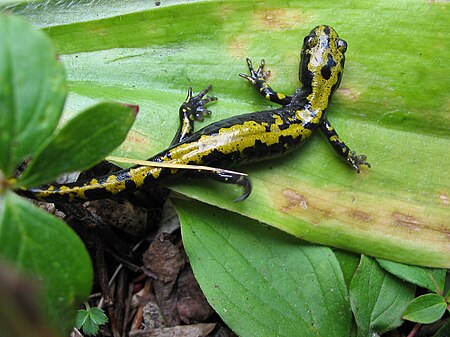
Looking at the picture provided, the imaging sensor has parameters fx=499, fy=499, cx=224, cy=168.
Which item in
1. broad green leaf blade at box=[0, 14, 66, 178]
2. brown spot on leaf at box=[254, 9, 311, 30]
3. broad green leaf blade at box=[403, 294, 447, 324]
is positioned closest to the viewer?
broad green leaf blade at box=[0, 14, 66, 178]

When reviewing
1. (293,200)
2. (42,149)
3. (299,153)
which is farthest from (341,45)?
(42,149)

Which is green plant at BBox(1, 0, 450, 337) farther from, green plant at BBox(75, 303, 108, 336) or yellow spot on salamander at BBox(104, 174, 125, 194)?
green plant at BBox(75, 303, 108, 336)

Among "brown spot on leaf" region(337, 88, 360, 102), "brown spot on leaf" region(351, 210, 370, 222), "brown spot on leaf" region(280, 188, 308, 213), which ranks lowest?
"brown spot on leaf" region(351, 210, 370, 222)

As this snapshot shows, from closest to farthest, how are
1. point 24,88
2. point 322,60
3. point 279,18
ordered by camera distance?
point 24,88 → point 279,18 → point 322,60

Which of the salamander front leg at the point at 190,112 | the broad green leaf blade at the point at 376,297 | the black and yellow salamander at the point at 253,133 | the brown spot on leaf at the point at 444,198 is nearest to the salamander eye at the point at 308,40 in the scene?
the black and yellow salamander at the point at 253,133

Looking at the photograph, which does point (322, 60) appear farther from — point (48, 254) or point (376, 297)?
point (48, 254)

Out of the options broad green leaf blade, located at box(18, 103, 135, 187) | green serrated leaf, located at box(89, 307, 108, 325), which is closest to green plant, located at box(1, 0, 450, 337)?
green serrated leaf, located at box(89, 307, 108, 325)

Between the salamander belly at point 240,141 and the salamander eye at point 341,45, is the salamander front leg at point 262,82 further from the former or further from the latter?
the salamander eye at point 341,45
